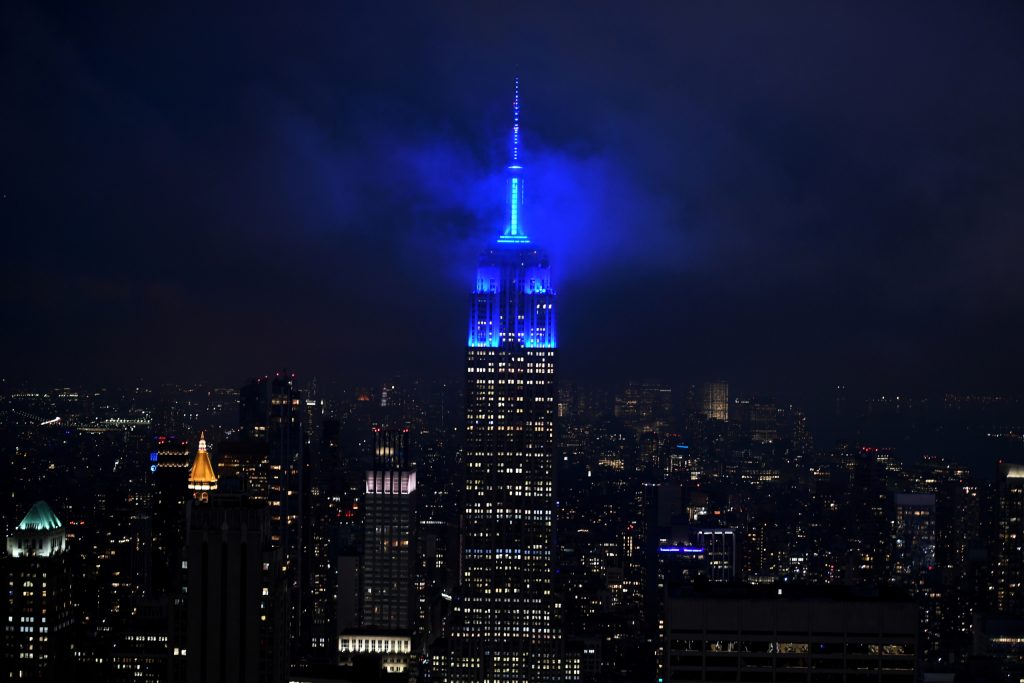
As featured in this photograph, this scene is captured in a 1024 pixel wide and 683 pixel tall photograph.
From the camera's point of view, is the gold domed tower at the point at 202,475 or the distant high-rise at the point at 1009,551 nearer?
the gold domed tower at the point at 202,475

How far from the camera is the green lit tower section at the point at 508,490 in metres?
20.9

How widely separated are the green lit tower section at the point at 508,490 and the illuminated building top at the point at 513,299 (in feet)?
0.07

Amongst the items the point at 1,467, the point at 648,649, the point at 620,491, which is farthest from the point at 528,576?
the point at 1,467

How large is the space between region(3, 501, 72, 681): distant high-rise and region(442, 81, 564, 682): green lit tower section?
6.63 meters

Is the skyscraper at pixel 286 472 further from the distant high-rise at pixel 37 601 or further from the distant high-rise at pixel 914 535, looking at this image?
the distant high-rise at pixel 914 535

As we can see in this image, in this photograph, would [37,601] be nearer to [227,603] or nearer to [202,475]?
[202,475]

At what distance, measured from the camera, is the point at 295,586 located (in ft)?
53.9

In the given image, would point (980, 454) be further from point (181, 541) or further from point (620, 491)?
point (181, 541)

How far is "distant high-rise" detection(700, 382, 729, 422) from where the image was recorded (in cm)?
1547

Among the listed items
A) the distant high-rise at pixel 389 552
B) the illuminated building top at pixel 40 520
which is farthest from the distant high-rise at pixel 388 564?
the illuminated building top at pixel 40 520

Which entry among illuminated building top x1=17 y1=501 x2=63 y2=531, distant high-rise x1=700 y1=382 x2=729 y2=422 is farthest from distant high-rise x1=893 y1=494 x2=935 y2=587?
illuminated building top x1=17 y1=501 x2=63 y2=531

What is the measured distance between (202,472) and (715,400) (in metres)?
5.31

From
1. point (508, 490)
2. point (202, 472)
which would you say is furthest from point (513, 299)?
point (202, 472)

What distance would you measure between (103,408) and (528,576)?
10242mm
